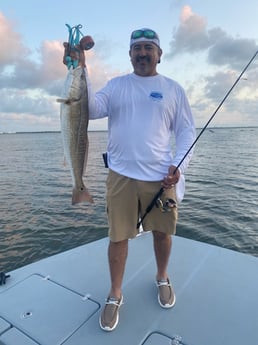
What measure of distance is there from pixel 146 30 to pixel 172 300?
2.68m

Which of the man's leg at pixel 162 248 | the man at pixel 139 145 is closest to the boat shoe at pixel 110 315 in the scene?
the man at pixel 139 145

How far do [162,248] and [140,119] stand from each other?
1.37 metres

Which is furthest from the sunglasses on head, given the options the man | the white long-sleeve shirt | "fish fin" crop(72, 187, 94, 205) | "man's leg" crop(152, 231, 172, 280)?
"man's leg" crop(152, 231, 172, 280)

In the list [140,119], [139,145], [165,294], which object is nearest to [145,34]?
[140,119]

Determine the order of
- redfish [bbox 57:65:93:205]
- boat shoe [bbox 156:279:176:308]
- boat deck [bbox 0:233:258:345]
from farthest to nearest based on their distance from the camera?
boat shoe [bbox 156:279:176:308] → boat deck [bbox 0:233:258:345] → redfish [bbox 57:65:93:205]

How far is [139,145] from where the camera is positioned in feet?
9.20

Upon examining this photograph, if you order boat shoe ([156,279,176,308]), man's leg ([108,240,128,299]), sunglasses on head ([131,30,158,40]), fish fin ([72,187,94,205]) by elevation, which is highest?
sunglasses on head ([131,30,158,40])

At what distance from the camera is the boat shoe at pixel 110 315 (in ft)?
9.13

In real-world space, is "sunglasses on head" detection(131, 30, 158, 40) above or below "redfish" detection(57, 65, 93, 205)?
above

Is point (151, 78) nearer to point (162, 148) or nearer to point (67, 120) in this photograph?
point (162, 148)

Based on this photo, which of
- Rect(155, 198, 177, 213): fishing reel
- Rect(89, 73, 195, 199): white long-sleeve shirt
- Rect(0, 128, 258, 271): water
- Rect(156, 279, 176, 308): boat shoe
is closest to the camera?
Rect(89, 73, 195, 199): white long-sleeve shirt

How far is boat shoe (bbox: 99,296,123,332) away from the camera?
2.78 m

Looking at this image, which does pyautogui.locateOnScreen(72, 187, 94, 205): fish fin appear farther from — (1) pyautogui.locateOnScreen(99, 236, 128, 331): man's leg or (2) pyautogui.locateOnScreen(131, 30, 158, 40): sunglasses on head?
(2) pyautogui.locateOnScreen(131, 30, 158, 40): sunglasses on head

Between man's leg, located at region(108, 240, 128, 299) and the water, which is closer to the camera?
man's leg, located at region(108, 240, 128, 299)
